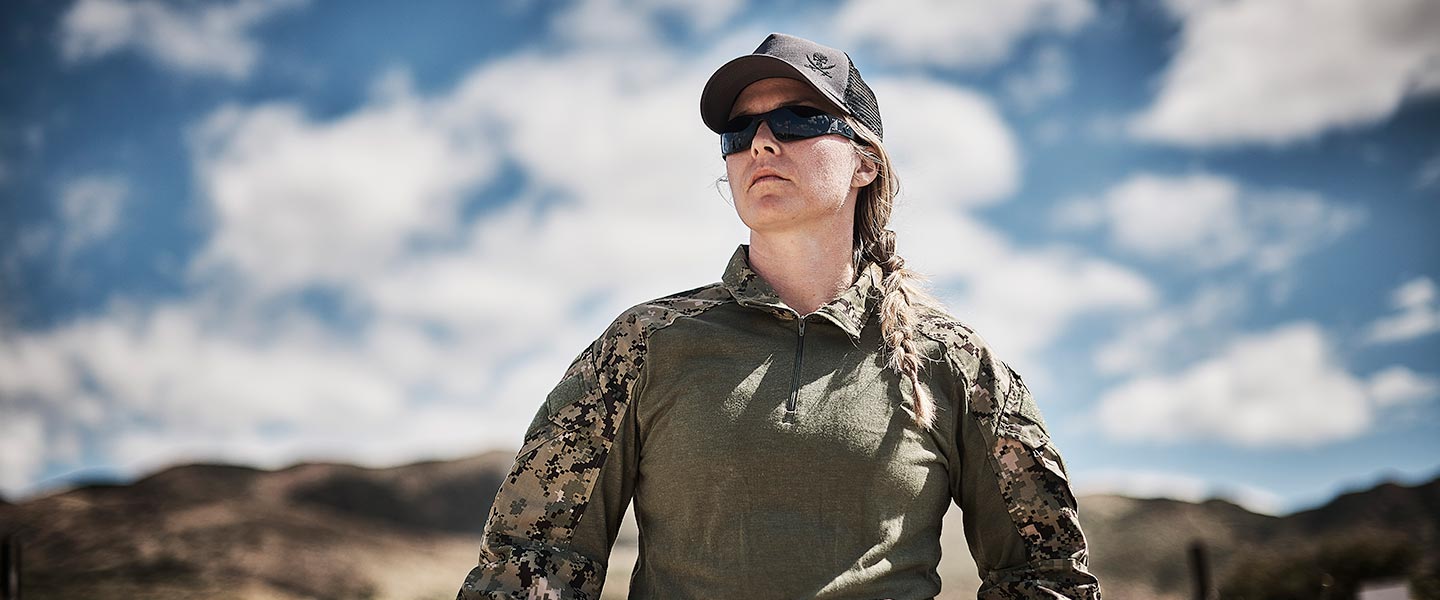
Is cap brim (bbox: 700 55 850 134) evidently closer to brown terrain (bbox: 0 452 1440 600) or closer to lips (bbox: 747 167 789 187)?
lips (bbox: 747 167 789 187)

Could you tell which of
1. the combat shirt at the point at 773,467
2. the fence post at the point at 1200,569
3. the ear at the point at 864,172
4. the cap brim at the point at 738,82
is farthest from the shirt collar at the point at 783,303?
the fence post at the point at 1200,569

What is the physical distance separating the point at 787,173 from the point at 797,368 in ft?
1.71

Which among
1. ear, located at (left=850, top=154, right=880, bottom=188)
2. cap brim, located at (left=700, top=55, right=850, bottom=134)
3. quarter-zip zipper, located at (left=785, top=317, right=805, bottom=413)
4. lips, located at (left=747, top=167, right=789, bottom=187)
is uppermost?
cap brim, located at (left=700, top=55, right=850, bottom=134)

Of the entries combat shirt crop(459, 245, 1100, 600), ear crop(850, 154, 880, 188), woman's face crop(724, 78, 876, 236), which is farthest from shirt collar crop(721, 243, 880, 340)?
ear crop(850, 154, 880, 188)

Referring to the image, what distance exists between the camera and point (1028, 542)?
2.73 m

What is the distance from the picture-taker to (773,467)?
2477 millimetres

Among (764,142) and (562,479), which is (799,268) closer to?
(764,142)

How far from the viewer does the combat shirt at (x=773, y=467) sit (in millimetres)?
2447

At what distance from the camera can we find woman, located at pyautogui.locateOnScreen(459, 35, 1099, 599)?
2461 mm

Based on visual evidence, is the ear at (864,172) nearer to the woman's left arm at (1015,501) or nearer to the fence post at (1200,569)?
the woman's left arm at (1015,501)

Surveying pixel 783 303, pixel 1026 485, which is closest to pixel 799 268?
pixel 783 303

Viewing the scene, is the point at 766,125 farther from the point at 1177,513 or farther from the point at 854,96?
the point at 1177,513

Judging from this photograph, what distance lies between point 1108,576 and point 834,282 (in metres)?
15.6

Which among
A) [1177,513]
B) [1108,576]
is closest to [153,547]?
[1108,576]
